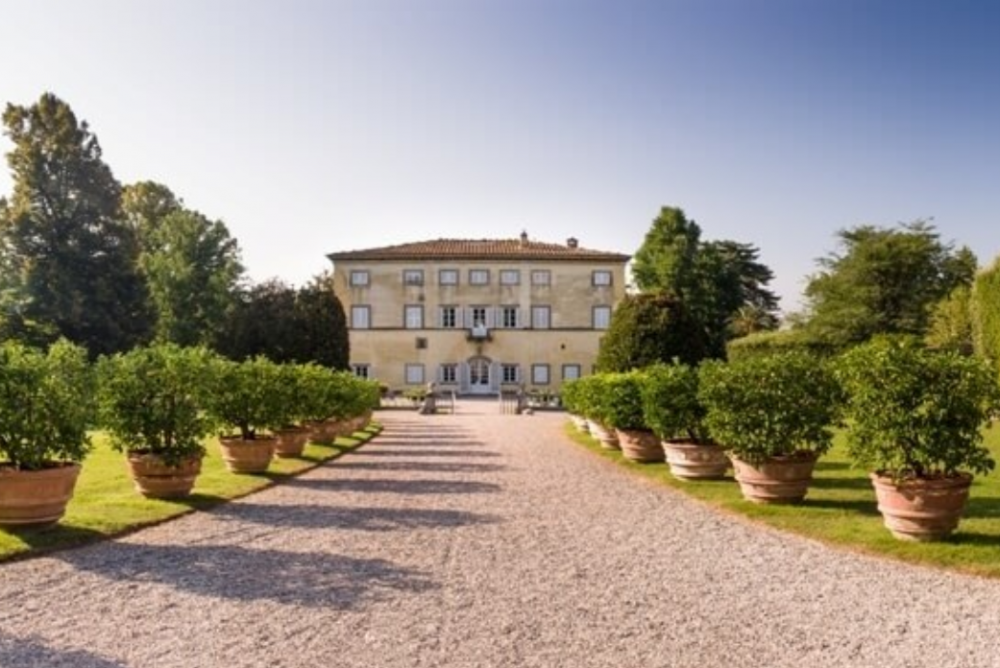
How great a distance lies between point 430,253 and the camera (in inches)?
2271

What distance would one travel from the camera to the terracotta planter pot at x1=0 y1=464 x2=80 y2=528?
792 cm

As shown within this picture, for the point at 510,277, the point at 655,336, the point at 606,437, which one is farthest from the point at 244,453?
the point at 510,277

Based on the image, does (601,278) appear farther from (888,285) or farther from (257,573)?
(257,573)

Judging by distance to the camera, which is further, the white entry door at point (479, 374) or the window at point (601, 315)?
the window at point (601, 315)

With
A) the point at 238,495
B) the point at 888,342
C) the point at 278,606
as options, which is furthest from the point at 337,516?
the point at 888,342

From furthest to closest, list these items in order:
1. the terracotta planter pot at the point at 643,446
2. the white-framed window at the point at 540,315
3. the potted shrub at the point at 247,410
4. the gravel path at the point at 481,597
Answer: the white-framed window at the point at 540,315 < the terracotta planter pot at the point at 643,446 < the potted shrub at the point at 247,410 < the gravel path at the point at 481,597

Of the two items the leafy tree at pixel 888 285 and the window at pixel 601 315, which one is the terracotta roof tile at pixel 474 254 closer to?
the window at pixel 601 315

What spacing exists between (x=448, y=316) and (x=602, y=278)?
10959mm

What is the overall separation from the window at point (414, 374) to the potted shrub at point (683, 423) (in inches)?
1775

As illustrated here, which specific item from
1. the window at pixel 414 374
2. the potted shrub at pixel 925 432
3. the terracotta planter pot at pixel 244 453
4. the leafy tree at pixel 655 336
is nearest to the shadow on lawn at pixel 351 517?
the terracotta planter pot at pixel 244 453

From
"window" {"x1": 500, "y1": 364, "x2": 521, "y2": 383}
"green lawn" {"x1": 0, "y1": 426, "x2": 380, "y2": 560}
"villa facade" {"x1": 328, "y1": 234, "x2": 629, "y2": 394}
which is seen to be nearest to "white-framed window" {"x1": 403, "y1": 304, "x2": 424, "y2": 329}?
"villa facade" {"x1": 328, "y1": 234, "x2": 629, "y2": 394}

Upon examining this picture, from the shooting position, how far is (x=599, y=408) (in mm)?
17266

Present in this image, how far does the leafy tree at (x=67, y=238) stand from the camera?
44625 mm

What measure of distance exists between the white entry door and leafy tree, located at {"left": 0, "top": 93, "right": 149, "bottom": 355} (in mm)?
20953
